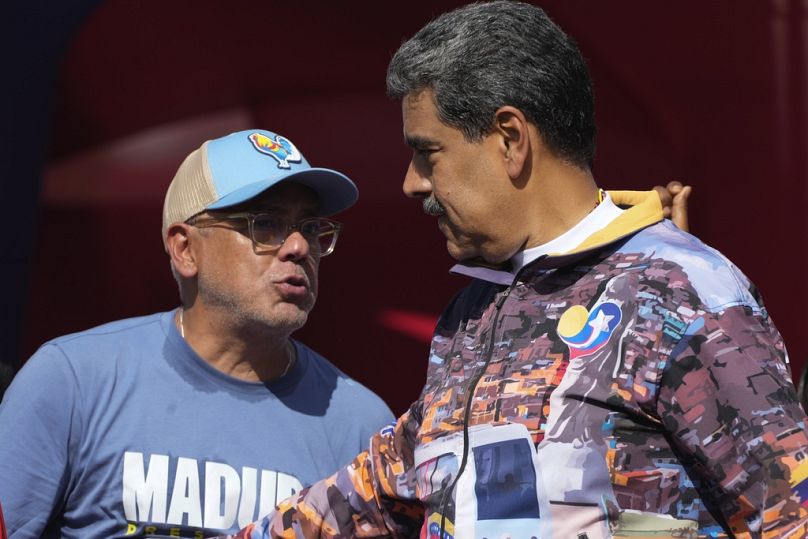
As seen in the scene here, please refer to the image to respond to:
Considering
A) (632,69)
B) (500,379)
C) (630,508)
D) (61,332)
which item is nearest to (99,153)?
(61,332)

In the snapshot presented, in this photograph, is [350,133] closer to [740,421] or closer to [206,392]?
[206,392]

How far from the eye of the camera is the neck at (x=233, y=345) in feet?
7.86

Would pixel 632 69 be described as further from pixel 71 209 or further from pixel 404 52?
pixel 404 52

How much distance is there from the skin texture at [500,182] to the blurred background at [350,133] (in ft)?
5.54

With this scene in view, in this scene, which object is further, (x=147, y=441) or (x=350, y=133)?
(x=350, y=133)

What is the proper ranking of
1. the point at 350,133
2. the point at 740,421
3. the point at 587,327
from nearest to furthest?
the point at 740,421, the point at 587,327, the point at 350,133

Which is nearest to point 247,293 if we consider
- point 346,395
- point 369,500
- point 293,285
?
point 293,285

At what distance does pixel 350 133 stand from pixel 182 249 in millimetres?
980

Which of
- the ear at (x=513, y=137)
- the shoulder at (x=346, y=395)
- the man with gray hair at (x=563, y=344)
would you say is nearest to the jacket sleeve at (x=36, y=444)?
the shoulder at (x=346, y=395)

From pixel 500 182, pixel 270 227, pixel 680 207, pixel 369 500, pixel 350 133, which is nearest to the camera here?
pixel 500 182

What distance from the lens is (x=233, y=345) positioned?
2404 millimetres

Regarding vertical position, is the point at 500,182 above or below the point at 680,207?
below

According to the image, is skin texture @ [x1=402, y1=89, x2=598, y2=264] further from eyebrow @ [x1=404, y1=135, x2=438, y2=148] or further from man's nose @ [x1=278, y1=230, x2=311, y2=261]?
man's nose @ [x1=278, y1=230, x2=311, y2=261]

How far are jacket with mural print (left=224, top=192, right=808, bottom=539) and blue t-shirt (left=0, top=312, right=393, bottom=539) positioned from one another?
658 mm
